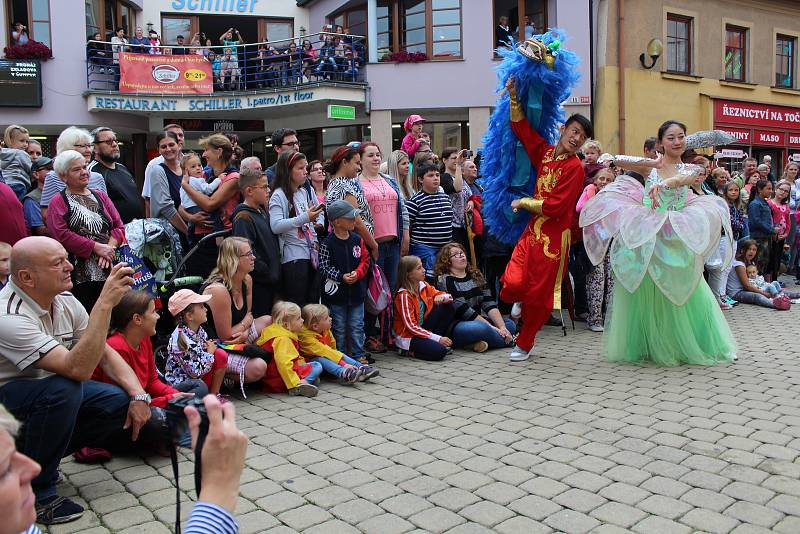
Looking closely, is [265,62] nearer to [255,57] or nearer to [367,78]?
[255,57]

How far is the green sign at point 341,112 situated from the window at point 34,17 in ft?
24.3

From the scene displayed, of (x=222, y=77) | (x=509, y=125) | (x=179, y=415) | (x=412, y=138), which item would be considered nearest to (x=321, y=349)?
(x=509, y=125)

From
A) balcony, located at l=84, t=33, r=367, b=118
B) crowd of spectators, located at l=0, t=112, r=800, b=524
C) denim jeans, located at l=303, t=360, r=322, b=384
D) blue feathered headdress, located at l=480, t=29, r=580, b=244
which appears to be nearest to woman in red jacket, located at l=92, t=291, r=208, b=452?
crowd of spectators, located at l=0, t=112, r=800, b=524

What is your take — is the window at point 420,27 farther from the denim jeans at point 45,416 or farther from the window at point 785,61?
the denim jeans at point 45,416

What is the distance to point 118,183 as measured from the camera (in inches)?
249

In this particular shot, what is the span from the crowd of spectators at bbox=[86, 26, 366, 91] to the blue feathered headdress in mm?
12954

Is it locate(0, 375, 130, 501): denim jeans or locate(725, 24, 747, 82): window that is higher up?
locate(725, 24, 747, 82): window

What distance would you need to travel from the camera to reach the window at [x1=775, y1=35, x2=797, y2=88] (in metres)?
21.9

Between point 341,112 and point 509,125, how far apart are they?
1228 centimetres

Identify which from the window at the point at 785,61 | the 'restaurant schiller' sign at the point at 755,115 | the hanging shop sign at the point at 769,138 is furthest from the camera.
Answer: the window at the point at 785,61

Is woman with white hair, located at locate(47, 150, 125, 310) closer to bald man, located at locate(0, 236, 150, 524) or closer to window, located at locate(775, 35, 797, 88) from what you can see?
bald man, located at locate(0, 236, 150, 524)

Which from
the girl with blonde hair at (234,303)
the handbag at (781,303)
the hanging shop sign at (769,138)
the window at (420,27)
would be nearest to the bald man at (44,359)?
the girl with blonde hair at (234,303)

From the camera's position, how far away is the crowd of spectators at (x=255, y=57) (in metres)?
19.0

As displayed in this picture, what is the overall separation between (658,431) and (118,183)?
470 centimetres
